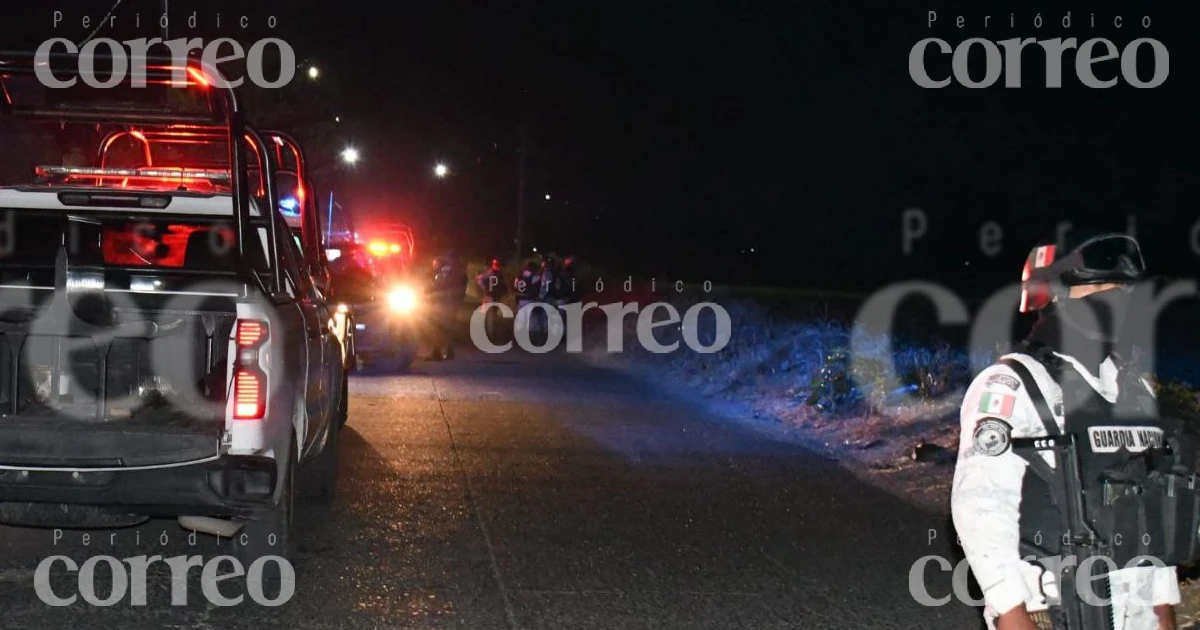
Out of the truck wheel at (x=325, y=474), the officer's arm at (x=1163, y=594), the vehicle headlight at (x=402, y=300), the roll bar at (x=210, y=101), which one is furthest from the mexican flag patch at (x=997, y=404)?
the vehicle headlight at (x=402, y=300)

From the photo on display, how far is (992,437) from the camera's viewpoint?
2.97 m

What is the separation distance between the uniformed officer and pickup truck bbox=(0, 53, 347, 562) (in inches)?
143

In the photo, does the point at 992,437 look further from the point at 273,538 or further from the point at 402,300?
the point at 402,300

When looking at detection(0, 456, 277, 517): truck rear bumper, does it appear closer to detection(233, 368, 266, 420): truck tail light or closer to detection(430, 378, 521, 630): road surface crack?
detection(233, 368, 266, 420): truck tail light

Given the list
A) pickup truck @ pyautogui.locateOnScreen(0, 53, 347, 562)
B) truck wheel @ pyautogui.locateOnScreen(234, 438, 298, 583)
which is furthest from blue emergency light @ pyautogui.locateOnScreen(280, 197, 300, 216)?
truck wheel @ pyautogui.locateOnScreen(234, 438, 298, 583)

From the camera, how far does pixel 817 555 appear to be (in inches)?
284

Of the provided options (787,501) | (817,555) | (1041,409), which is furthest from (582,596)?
(1041,409)

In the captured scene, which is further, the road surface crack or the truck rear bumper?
the road surface crack

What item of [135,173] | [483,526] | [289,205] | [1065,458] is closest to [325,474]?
[483,526]

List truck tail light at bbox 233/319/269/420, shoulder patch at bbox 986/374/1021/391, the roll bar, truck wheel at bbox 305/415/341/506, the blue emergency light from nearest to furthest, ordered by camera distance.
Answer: shoulder patch at bbox 986/374/1021/391
truck tail light at bbox 233/319/269/420
the roll bar
truck wheel at bbox 305/415/341/506
the blue emergency light

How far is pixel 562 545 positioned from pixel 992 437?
14.9 feet

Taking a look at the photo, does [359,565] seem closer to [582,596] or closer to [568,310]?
[582,596]

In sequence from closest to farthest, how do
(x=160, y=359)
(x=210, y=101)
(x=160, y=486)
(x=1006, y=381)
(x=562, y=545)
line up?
1. (x=1006, y=381)
2. (x=160, y=486)
3. (x=160, y=359)
4. (x=562, y=545)
5. (x=210, y=101)

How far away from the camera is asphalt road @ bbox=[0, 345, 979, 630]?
5.88 m
